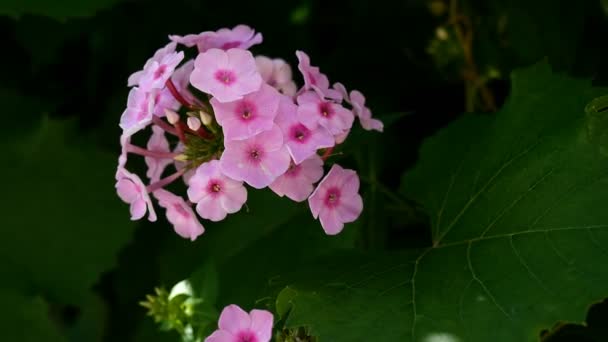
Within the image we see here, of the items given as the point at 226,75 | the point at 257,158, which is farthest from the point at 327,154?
the point at 226,75

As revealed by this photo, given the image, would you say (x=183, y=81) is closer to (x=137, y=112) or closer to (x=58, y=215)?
(x=137, y=112)

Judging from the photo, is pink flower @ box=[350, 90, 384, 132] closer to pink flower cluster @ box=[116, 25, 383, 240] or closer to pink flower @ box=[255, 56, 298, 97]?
pink flower cluster @ box=[116, 25, 383, 240]

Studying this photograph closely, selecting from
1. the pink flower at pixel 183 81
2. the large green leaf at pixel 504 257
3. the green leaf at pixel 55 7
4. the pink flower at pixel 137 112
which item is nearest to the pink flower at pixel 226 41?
the pink flower at pixel 183 81

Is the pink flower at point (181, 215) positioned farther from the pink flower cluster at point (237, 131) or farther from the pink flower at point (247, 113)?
the pink flower at point (247, 113)

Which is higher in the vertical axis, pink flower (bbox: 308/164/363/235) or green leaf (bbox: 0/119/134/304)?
green leaf (bbox: 0/119/134/304)

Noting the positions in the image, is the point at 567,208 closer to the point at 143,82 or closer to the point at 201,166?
the point at 201,166

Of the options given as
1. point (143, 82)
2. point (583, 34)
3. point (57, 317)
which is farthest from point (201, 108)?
point (57, 317)

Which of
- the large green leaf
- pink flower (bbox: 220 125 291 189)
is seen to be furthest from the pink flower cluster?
the large green leaf
